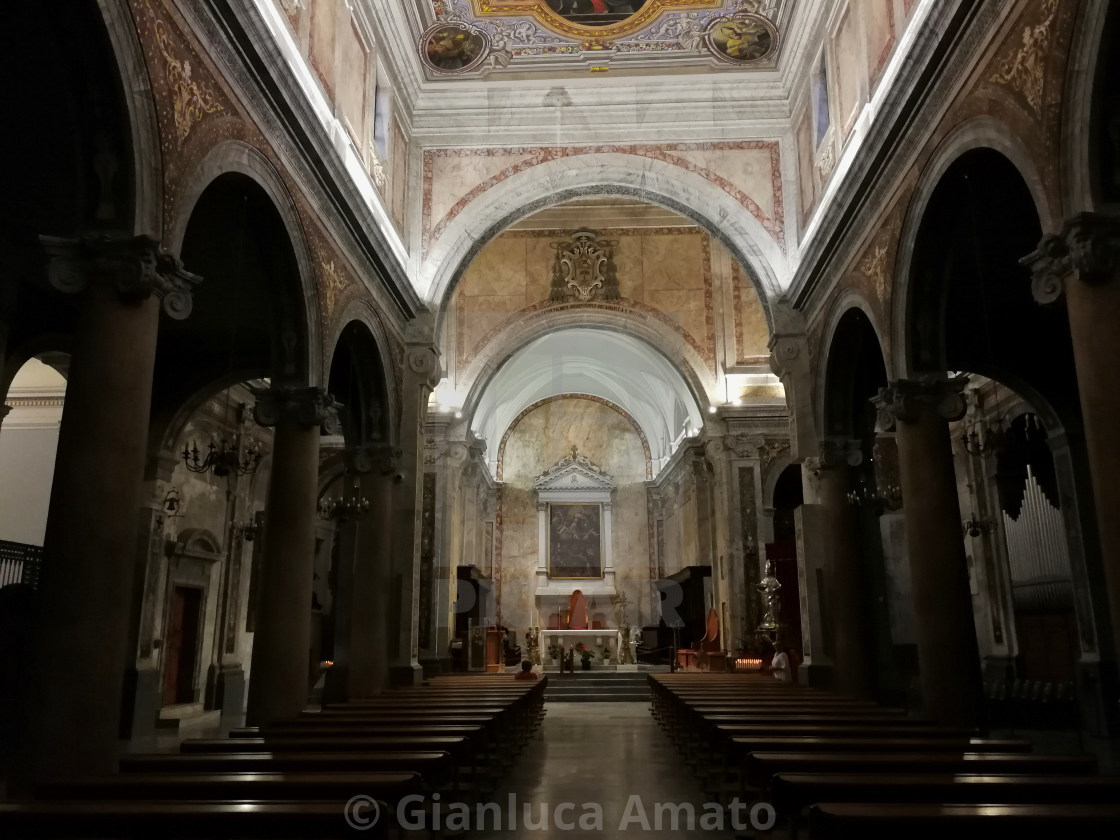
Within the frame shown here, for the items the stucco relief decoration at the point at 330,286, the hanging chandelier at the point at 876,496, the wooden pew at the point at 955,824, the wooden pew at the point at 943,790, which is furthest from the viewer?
the hanging chandelier at the point at 876,496

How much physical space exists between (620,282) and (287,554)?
1378 cm

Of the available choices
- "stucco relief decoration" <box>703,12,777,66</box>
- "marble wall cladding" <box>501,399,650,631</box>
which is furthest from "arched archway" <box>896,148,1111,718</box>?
"marble wall cladding" <box>501,399,650,631</box>

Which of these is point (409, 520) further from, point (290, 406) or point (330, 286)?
point (330, 286)

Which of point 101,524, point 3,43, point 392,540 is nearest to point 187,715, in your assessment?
point 392,540

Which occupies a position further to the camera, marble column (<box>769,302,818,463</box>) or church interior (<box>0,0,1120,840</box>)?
marble column (<box>769,302,818,463</box>)

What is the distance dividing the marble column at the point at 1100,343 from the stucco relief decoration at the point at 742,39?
8.83m

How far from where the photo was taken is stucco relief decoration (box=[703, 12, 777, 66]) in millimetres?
13093

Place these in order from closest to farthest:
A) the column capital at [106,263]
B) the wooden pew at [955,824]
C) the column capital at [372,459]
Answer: the wooden pew at [955,824] < the column capital at [106,263] < the column capital at [372,459]

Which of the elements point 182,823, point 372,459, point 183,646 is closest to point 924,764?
point 182,823

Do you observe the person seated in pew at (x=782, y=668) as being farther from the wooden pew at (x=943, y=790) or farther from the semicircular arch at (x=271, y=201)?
the wooden pew at (x=943, y=790)

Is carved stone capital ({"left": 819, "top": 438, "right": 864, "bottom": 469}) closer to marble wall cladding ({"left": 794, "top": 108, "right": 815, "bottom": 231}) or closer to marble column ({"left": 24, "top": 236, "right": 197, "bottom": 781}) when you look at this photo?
marble wall cladding ({"left": 794, "top": 108, "right": 815, "bottom": 231})

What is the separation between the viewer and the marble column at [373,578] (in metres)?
11.8

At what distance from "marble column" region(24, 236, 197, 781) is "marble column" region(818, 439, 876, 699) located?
8.83 metres

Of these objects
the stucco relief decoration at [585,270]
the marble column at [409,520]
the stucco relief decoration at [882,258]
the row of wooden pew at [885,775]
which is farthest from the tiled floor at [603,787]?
the stucco relief decoration at [585,270]
